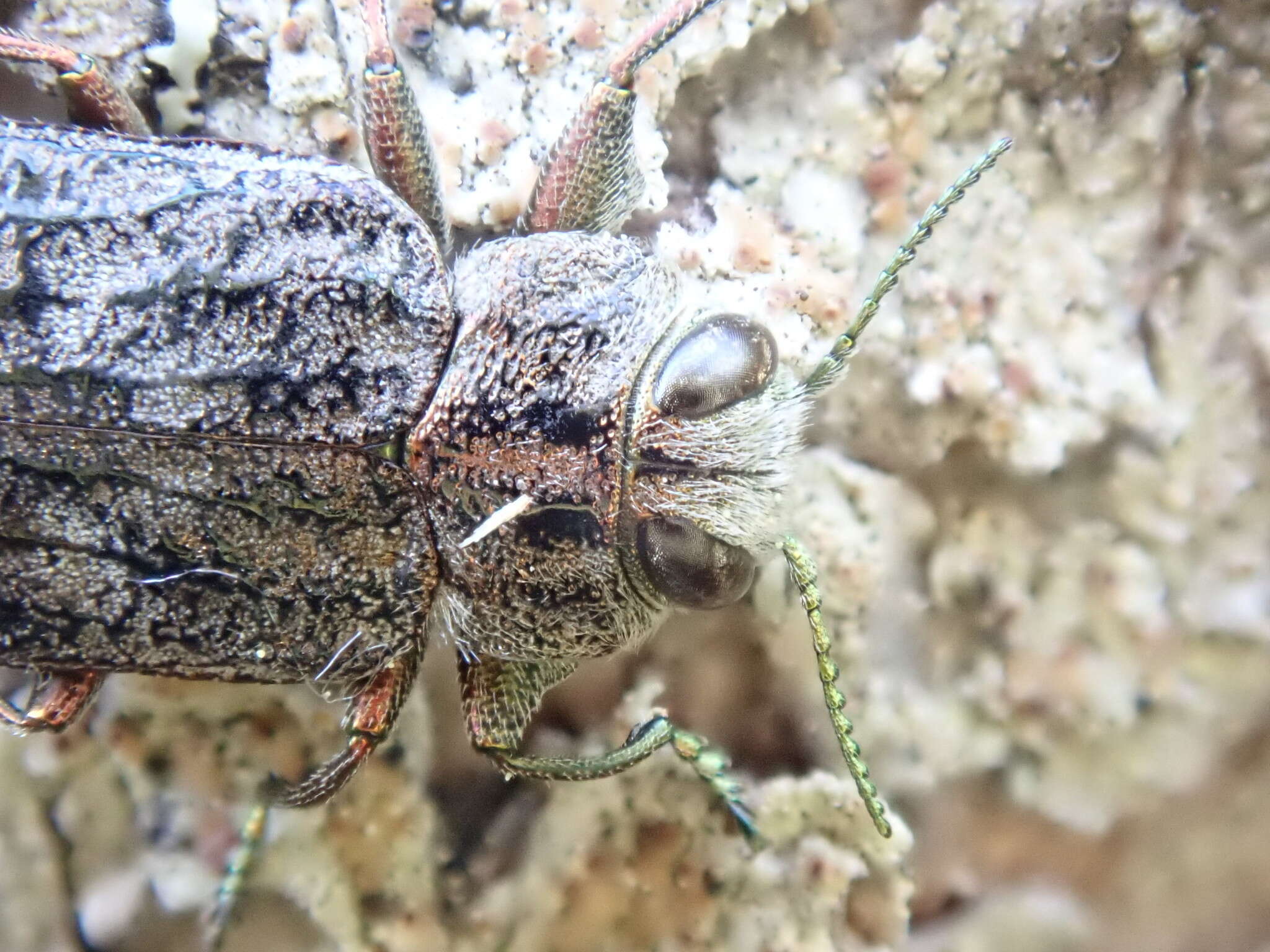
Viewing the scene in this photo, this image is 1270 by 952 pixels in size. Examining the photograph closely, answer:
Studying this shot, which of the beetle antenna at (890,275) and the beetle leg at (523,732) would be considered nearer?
the beetle antenna at (890,275)

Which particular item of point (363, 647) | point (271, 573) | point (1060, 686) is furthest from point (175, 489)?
Answer: point (1060, 686)

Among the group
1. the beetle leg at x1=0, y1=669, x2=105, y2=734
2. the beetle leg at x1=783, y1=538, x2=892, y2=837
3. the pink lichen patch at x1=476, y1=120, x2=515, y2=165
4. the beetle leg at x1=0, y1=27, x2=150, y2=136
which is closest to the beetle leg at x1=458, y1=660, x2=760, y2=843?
the beetle leg at x1=783, y1=538, x2=892, y2=837

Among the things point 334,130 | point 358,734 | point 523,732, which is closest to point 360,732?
point 358,734

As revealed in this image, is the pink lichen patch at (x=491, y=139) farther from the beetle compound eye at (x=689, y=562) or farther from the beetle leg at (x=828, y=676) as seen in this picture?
the beetle leg at (x=828, y=676)

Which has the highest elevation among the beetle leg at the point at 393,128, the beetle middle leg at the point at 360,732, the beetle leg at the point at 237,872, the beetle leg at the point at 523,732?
the beetle leg at the point at 393,128

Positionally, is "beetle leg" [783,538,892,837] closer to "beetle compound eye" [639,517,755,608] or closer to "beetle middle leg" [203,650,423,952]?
"beetle compound eye" [639,517,755,608]

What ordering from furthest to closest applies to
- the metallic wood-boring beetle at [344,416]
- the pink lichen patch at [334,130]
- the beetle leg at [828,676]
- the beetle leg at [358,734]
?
the pink lichen patch at [334,130] → the beetle leg at [358,734] → the beetle leg at [828,676] → the metallic wood-boring beetle at [344,416]

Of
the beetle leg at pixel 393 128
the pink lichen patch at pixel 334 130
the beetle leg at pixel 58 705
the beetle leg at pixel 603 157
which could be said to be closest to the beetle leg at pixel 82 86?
the pink lichen patch at pixel 334 130

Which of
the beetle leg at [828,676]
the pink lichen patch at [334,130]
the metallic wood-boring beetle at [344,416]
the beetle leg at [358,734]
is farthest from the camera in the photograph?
the pink lichen patch at [334,130]
